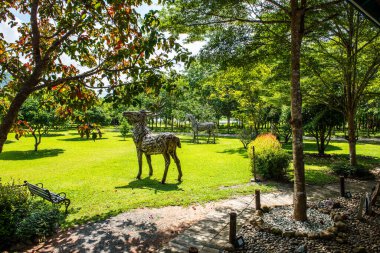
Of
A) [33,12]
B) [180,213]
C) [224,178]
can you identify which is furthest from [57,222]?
[224,178]

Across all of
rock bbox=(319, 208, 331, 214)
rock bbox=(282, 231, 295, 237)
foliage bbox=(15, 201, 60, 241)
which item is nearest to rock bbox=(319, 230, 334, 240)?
rock bbox=(282, 231, 295, 237)

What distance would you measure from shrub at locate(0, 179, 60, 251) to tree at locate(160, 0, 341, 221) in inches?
256

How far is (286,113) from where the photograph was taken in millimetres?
20984

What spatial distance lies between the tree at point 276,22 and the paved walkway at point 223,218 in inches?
74.2

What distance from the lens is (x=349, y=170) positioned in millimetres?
12438

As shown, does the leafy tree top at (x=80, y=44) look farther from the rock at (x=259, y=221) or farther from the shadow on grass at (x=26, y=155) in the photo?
the shadow on grass at (x=26, y=155)

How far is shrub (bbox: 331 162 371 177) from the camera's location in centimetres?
1217

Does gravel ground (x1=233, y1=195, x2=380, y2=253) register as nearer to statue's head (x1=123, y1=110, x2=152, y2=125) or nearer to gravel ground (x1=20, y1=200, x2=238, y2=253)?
gravel ground (x1=20, y1=200, x2=238, y2=253)

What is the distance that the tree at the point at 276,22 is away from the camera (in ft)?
20.9

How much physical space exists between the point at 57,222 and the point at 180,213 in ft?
11.4

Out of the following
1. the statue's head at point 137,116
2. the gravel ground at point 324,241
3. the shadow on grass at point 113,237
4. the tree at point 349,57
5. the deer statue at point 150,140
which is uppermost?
the tree at point 349,57

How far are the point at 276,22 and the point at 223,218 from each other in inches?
228

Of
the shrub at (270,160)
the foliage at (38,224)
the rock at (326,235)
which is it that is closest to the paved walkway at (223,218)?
the shrub at (270,160)

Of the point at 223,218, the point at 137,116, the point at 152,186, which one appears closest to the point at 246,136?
the point at 137,116
